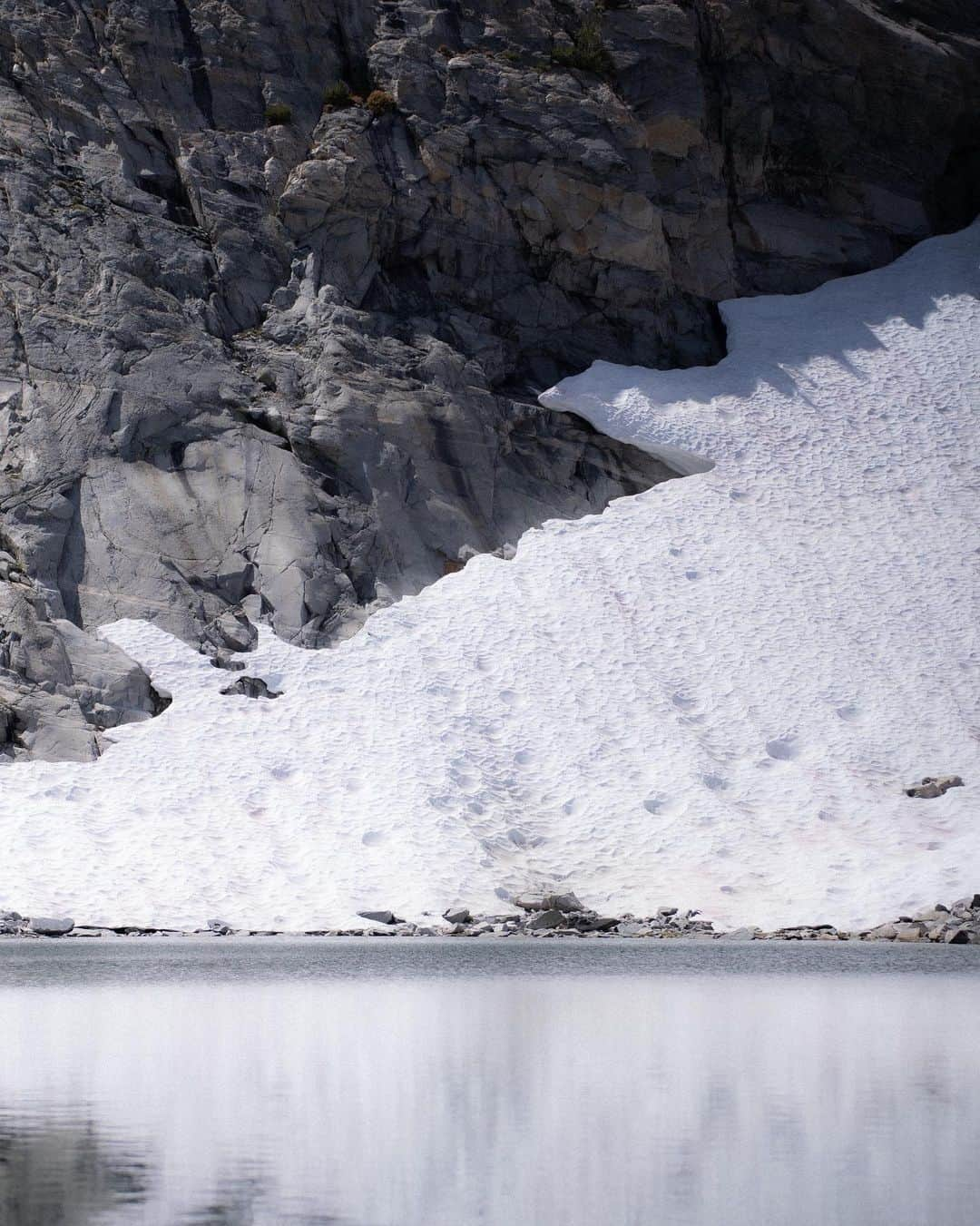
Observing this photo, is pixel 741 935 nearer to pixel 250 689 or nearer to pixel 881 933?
pixel 881 933

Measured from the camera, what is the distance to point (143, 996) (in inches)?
691

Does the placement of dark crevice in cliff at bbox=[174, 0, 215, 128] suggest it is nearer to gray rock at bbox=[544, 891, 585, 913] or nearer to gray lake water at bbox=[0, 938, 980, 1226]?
gray rock at bbox=[544, 891, 585, 913]

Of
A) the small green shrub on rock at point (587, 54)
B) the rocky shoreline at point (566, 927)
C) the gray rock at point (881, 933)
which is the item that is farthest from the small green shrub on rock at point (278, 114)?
the gray rock at point (881, 933)

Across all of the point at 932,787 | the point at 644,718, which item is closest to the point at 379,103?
the point at 644,718

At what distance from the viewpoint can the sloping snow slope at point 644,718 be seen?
31203 millimetres

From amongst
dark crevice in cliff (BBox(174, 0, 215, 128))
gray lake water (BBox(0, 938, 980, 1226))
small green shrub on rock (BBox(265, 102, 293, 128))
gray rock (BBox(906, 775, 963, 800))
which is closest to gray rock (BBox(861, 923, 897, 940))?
gray rock (BBox(906, 775, 963, 800))

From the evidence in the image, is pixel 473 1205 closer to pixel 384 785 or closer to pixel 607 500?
pixel 384 785

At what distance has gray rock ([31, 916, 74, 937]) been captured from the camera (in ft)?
89.8

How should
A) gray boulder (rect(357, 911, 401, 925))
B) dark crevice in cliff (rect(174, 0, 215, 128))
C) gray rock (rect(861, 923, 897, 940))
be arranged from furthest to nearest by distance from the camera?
dark crevice in cliff (rect(174, 0, 215, 128))
gray boulder (rect(357, 911, 401, 925))
gray rock (rect(861, 923, 897, 940))

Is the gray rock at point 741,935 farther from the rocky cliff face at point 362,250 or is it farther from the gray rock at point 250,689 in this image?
the rocky cliff face at point 362,250

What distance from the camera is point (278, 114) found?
1897 inches

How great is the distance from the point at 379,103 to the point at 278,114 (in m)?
3.12

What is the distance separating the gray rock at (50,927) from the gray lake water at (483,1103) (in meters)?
7.63

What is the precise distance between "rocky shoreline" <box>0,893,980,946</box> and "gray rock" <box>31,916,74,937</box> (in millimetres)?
16
